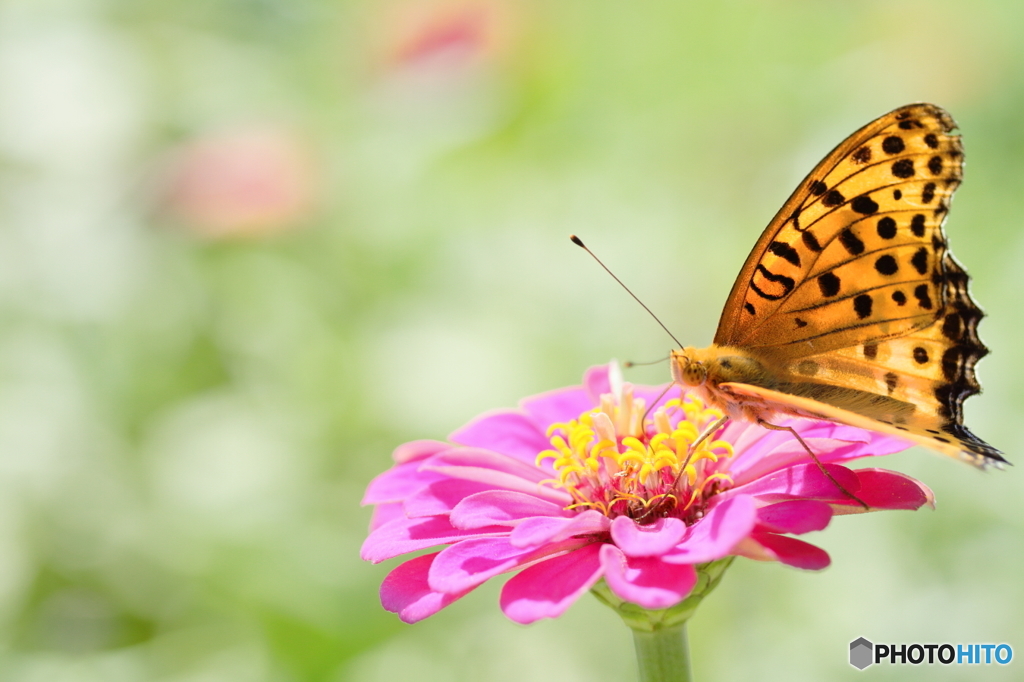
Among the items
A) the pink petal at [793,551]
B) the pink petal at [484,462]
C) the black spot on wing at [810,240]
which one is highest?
the black spot on wing at [810,240]

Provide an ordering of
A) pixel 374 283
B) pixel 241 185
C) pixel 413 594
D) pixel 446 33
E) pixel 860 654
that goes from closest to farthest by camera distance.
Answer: pixel 413 594
pixel 860 654
pixel 241 185
pixel 374 283
pixel 446 33

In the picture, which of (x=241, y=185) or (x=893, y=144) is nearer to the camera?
(x=893, y=144)

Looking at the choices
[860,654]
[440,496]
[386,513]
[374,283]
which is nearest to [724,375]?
[440,496]

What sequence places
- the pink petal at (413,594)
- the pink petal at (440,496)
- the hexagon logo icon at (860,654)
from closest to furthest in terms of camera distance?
the pink petal at (413,594)
the pink petal at (440,496)
the hexagon logo icon at (860,654)

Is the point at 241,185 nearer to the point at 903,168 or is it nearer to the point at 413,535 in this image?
the point at 413,535

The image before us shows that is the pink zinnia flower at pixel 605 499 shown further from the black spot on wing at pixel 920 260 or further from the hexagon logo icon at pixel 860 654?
the hexagon logo icon at pixel 860 654

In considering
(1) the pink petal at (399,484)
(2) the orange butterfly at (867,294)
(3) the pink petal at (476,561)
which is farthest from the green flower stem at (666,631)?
(1) the pink petal at (399,484)

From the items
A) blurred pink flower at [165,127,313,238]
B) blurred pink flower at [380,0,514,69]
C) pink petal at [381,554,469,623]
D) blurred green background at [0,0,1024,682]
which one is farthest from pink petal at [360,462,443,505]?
blurred pink flower at [380,0,514,69]
